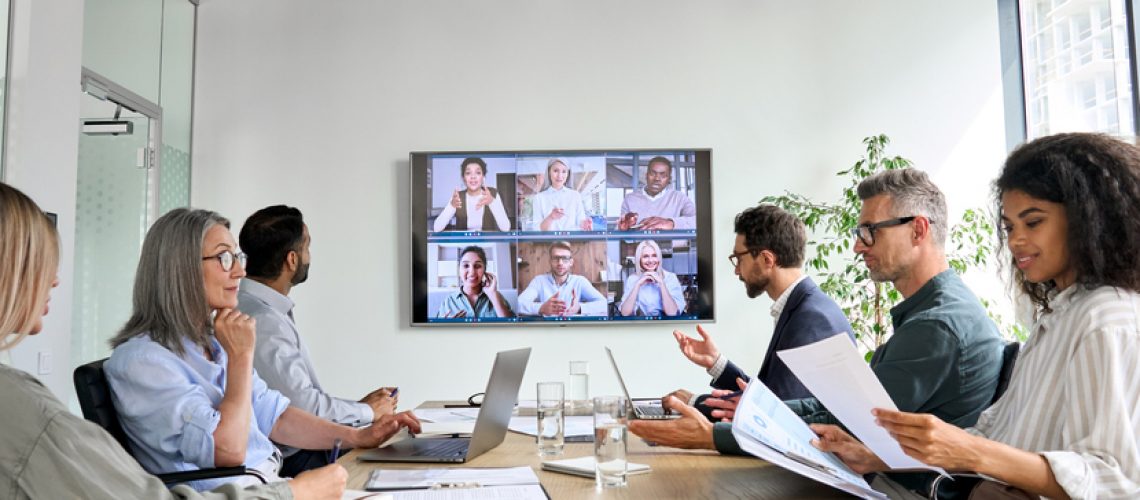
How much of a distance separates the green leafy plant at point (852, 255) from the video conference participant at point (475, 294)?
149 cm

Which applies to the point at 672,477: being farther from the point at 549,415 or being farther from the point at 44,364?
the point at 44,364

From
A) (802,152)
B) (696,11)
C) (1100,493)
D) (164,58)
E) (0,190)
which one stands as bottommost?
(1100,493)

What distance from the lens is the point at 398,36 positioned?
4645 millimetres

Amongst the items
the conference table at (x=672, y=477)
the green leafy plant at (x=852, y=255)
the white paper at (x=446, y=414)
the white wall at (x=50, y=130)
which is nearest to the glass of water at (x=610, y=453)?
the conference table at (x=672, y=477)

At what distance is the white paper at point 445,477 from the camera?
162cm

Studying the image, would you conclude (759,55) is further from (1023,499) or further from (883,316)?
(1023,499)

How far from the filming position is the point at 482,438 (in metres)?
1.97

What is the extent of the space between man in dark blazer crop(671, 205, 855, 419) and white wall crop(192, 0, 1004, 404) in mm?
1504

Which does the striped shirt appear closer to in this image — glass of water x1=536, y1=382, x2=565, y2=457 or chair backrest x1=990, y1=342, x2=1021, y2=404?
chair backrest x1=990, y1=342, x2=1021, y2=404

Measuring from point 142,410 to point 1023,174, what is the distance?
1.75 meters

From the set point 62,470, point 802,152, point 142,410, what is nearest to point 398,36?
point 802,152

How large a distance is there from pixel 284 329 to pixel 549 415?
3.49ft

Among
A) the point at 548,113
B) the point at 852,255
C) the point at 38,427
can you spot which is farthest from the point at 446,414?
the point at 852,255

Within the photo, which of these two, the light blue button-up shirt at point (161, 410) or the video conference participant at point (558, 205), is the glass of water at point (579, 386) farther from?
the video conference participant at point (558, 205)
